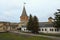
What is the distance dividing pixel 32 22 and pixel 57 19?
41.7ft

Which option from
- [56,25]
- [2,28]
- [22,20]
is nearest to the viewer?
[56,25]

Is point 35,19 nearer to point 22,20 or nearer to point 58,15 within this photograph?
point 58,15

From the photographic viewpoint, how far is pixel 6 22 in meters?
131

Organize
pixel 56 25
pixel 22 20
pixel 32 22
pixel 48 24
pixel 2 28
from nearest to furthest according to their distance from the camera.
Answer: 1. pixel 32 22
2. pixel 56 25
3. pixel 48 24
4. pixel 2 28
5. pixel 22 20

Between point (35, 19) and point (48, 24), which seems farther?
point (48, 24)

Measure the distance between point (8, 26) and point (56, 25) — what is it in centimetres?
3673

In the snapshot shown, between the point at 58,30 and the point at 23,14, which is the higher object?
the point at 23,14

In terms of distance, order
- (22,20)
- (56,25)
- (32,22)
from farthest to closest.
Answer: (22,20) < (56,25) < (32,22)

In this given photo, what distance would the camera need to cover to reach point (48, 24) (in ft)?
365

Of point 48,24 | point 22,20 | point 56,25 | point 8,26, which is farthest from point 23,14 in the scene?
point 56,25

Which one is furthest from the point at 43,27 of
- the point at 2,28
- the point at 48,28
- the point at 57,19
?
the point at 2,28

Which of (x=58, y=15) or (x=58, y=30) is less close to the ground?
(x=58, y=15)

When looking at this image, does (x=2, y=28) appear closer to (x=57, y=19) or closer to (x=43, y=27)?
(x=43, y=27)

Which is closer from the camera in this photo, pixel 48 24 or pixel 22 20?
pixel 48 24
